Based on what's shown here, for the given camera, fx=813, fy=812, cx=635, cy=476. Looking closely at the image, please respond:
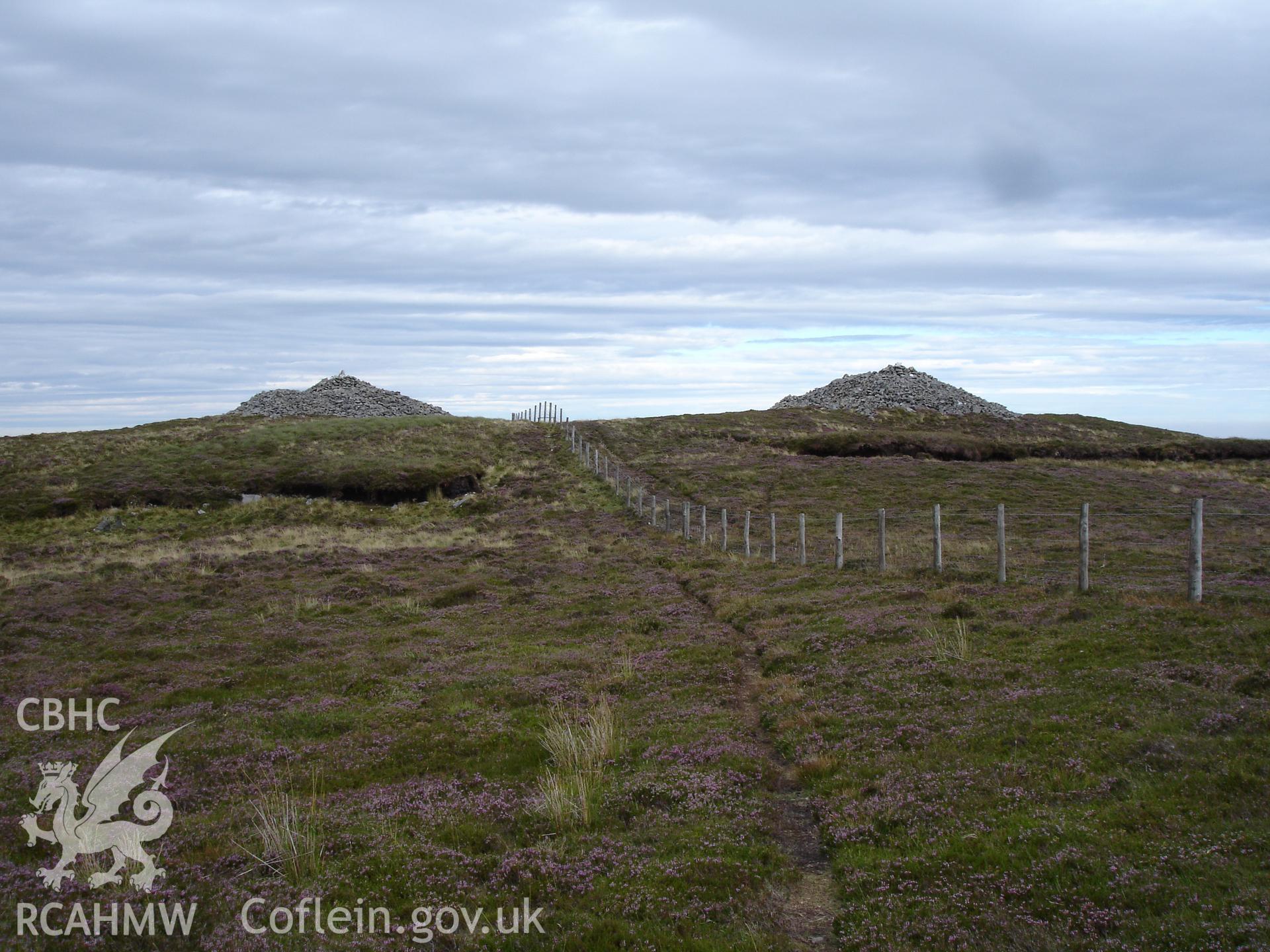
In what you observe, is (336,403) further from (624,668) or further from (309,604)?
(624,668)

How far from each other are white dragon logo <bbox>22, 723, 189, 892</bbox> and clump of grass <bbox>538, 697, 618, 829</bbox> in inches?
170

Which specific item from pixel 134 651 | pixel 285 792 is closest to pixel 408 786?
pixel 285 792

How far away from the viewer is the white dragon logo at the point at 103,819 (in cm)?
868

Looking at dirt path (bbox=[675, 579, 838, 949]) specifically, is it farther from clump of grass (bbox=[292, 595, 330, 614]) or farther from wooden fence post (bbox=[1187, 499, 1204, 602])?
clump of grass (bbox=[292, 595, 330, 614])

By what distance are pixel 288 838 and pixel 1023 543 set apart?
27.8 meters

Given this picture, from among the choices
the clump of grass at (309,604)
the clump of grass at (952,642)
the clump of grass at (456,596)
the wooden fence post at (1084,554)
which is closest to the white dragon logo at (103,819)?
the clump of grass at (952,642)

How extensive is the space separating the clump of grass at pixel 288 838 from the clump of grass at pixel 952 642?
10.8 metres

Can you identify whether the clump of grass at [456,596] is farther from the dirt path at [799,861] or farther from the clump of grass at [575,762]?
the dirt path at [799,861]

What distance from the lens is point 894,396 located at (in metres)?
94.9

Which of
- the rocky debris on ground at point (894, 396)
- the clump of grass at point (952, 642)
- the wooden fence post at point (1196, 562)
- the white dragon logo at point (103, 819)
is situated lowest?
the white dragon logo at point (103, 819)

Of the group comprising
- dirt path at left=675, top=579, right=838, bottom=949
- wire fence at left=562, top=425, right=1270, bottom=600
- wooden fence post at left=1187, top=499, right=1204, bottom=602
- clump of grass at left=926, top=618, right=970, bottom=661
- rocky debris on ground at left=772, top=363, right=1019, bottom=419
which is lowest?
dirt path at left=675, top=579, right=838, bottom=949

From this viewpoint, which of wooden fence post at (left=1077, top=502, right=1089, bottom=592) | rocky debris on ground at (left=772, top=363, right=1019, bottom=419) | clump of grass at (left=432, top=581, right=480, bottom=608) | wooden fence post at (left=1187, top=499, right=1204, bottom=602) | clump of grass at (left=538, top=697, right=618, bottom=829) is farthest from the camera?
rocky debris on ground at (left=772, top=363, right=1019, bottom=419)

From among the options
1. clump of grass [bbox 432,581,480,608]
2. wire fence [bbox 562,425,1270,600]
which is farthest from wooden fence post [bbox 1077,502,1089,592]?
clump of grass [bbox 432,581,480,608]

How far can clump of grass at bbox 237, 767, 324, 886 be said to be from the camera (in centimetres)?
866
